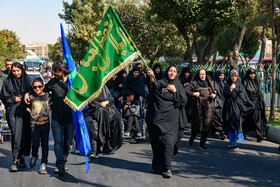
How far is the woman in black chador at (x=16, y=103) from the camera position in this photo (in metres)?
6.61

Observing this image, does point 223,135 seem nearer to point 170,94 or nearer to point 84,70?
point 170,94

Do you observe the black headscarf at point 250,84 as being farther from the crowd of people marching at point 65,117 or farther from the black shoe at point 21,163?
the black shoe at point 21,163

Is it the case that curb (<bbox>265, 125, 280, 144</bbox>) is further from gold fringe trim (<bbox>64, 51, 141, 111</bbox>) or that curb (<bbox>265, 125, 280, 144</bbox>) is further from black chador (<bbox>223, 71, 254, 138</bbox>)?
gold fringe trim (<bbox>64, 51, 141, 111</bbox>)

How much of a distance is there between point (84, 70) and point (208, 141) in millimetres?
4680

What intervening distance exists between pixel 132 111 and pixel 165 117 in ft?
10.9

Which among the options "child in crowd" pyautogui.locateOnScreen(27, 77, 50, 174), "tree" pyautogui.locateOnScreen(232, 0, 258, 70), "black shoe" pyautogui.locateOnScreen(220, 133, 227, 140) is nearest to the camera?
"child in crowd" pyautogui.locateOnScreen(27, 77, 50, 174)

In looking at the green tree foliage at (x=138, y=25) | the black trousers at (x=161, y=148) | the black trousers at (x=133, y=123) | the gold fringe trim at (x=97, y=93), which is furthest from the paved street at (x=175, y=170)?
the green tree foliage at (x=138, y=25)

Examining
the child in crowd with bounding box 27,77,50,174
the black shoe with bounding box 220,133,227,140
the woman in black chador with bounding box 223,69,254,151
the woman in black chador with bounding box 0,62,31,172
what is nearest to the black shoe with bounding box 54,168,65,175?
the child in crowd with bounding box 27,77,50,174

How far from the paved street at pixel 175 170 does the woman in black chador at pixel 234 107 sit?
0.42 metres

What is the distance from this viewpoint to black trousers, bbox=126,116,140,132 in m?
9.55

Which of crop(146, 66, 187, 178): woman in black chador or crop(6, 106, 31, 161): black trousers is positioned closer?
crop(146, 66, 187, 178): woman in black chador

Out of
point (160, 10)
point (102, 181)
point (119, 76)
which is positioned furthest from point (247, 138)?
point (160, 10)

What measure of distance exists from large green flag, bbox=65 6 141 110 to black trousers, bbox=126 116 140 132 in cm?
370

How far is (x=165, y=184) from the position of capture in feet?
19.0
